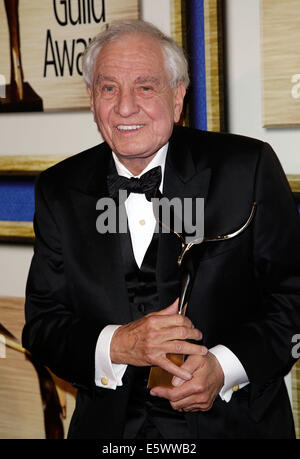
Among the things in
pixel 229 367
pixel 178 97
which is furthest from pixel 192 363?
pixel 178 97

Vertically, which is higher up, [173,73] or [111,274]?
[173,73]

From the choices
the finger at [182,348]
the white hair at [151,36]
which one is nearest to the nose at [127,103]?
the white hair at [151,36]

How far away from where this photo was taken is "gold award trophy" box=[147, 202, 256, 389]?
1.54 meters

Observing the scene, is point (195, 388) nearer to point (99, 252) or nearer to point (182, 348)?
point (182, 348)

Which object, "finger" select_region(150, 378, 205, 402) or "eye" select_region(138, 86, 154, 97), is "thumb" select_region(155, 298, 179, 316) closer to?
"finger" select_region(150, 378, 205, 402)

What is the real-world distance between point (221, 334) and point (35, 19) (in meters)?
1.35


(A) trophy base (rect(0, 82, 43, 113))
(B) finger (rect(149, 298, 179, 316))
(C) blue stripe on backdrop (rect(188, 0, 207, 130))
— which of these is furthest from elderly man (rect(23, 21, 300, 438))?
(A) trophy base (rect(0, 82, 43, 113))

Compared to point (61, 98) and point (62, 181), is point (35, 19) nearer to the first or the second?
point (61, 98)

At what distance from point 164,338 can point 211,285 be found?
0.23 metres

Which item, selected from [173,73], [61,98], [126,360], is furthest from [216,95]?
[126,360]

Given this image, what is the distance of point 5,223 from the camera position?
2451 millimetres

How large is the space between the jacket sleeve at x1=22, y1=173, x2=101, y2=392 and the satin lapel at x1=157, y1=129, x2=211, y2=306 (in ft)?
0.75
